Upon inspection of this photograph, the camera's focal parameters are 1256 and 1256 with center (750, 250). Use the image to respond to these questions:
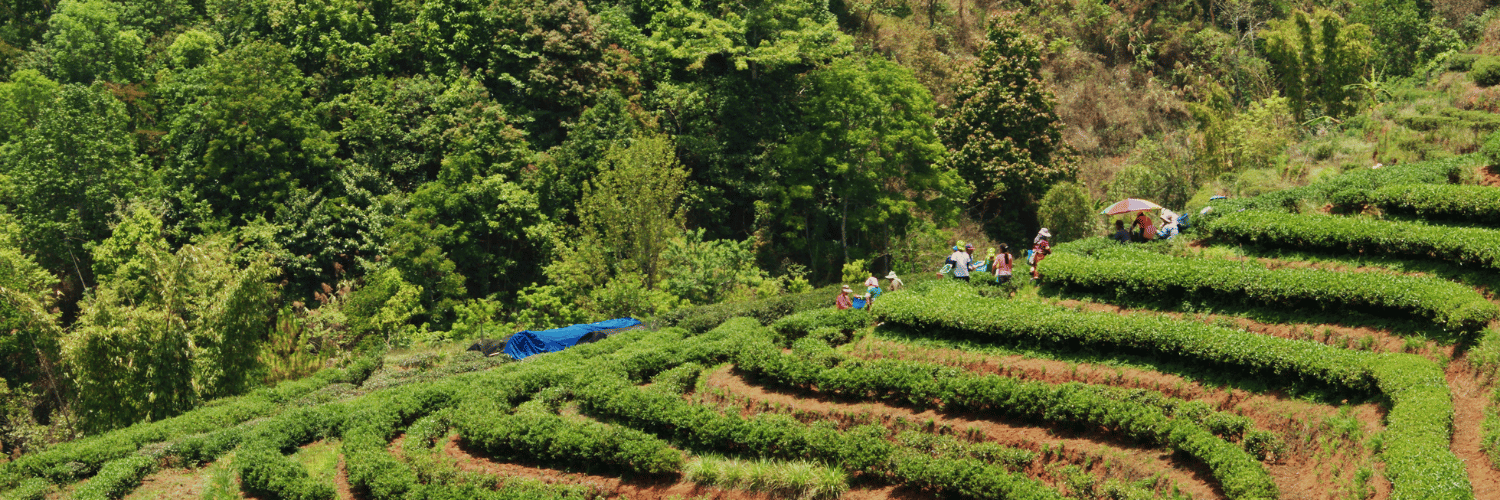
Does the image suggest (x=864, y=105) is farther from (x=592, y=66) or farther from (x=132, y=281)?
(x=132, y=281)

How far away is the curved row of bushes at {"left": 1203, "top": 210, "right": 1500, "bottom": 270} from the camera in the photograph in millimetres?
21328

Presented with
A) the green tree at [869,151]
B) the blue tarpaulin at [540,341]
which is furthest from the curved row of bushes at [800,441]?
the green tree at [869,151]

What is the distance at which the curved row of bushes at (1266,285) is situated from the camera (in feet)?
64.5

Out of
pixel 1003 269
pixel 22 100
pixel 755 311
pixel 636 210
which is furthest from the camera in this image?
pixel 22 100

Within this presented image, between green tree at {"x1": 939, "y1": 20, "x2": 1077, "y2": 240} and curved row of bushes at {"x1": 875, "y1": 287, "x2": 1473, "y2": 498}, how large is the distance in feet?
61.6

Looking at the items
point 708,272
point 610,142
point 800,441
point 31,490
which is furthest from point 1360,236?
point 610,142

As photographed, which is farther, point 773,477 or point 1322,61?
point 1322,61

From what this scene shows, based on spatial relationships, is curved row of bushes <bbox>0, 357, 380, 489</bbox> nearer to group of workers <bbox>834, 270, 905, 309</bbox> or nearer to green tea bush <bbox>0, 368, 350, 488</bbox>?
green tea bush <bbox>0, 368, 350, 488</bbox>

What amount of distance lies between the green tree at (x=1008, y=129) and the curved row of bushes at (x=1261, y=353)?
61.6 feet

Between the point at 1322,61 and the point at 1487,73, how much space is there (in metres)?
7.94

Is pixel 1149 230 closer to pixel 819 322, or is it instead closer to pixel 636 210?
pixel 819 322

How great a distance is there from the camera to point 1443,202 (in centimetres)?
2345

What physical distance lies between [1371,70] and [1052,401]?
99.1 ft

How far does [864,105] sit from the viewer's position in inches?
1687
